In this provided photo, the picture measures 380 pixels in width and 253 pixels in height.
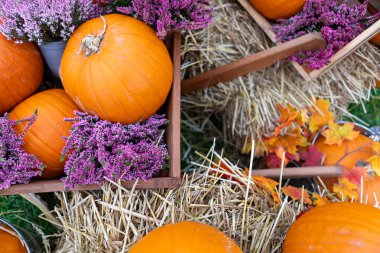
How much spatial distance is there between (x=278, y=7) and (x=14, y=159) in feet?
4.03

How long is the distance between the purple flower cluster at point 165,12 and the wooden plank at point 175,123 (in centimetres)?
10

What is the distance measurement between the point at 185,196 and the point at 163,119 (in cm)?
30

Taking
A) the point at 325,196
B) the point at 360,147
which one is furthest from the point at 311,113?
the point at 325,196

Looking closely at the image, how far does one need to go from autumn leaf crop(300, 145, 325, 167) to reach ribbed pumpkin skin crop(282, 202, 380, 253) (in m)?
0.53

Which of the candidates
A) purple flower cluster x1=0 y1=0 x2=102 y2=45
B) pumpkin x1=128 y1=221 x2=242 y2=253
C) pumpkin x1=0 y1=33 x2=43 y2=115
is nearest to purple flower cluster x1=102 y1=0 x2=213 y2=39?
purple flower cluster x1=0 y1=0 x2=102 y2=45

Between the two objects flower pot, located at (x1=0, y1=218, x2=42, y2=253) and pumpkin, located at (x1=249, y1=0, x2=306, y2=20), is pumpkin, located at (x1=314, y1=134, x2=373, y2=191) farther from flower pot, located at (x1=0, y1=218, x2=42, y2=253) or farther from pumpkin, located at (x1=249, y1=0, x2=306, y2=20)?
flower pot, located at (x1=0, y1=218, x2=42, y2=253)

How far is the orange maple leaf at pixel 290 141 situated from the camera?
1.98 meters

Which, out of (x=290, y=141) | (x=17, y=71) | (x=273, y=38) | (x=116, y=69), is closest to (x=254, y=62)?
(x=273, y=38)

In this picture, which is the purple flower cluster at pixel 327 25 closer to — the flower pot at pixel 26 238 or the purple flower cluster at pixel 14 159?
the purple flower cluster at pixel 14 159

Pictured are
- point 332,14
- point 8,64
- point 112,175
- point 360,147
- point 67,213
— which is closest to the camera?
point 112,175

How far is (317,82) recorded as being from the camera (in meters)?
1.99

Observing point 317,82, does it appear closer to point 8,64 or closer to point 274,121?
point 274,121

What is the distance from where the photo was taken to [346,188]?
5.82 feet

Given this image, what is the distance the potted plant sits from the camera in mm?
1345
